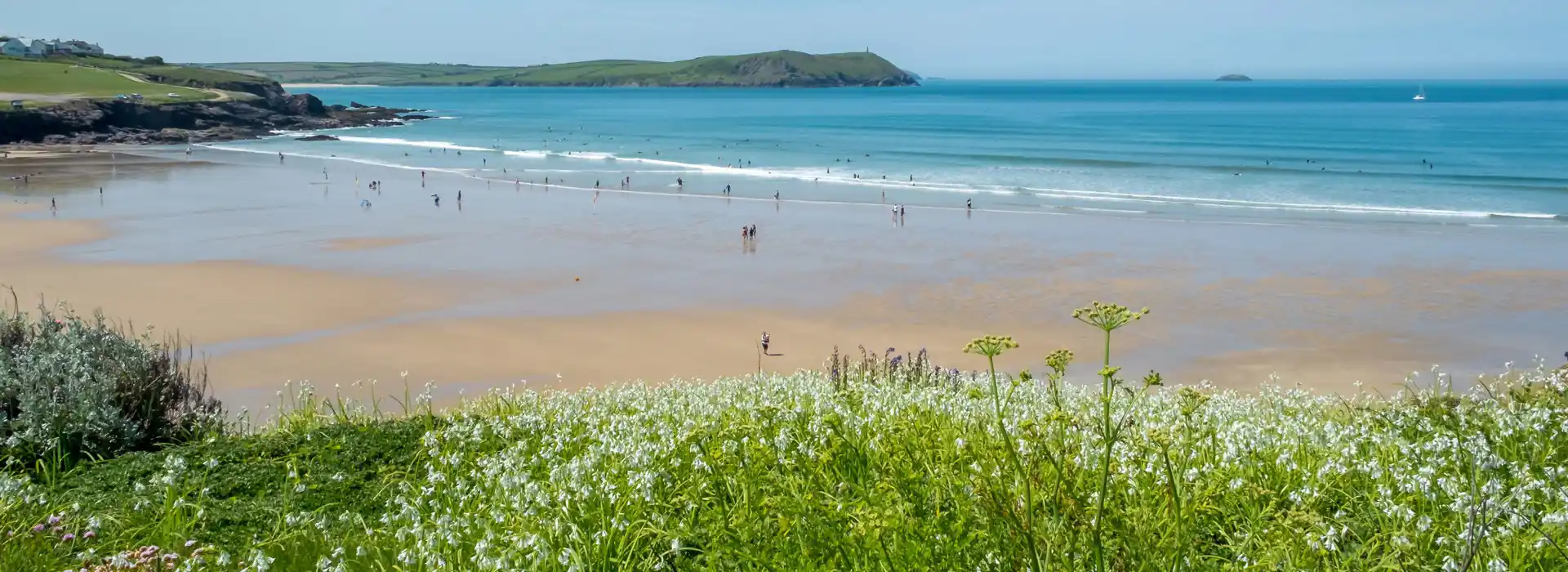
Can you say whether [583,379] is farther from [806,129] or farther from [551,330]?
[806,129]

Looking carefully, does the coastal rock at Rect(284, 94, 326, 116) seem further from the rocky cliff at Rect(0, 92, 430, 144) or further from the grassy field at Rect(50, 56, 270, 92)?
the grassy field at Rect(50, 56, 270, 92)

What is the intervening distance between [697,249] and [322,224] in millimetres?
13340

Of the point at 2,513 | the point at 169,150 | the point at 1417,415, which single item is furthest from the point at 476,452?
the point at 169,150

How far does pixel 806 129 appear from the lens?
94.6 meters

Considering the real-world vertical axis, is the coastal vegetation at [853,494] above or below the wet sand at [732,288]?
above

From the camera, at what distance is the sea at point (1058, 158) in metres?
43.1

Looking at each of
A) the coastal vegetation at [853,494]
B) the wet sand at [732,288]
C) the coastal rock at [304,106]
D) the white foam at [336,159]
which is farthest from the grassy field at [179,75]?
the coastal vegetation at [853,494]

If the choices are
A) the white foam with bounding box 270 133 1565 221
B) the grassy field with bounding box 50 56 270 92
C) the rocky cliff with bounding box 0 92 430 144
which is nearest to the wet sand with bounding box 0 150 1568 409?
the white foam with bounding box 270 133 1565 221

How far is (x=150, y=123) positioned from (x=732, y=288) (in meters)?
70.5

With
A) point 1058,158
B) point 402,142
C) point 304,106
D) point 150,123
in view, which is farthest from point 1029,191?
point 304,106

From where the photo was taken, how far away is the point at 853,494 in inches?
230

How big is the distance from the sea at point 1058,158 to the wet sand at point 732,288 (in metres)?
7.29

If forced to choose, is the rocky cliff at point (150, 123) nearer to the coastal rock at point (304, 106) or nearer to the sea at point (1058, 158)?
the coastal rock at point (304, 106)

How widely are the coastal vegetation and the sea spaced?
34067 millimetres
